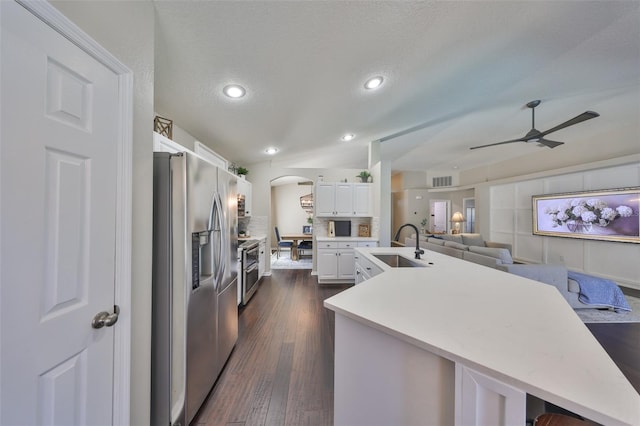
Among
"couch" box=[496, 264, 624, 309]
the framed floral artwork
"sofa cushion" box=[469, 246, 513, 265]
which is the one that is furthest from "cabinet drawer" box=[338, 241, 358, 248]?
the framed floral artwork

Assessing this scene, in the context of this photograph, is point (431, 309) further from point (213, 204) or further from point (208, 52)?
point (208, 52)

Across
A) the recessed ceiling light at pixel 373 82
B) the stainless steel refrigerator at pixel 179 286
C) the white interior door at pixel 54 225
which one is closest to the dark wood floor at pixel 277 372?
the stainless steel refrigerator at pixel 179 286

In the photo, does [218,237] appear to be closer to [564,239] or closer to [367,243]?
[367,243]

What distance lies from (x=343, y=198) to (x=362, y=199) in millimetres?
403

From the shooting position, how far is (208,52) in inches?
59.8

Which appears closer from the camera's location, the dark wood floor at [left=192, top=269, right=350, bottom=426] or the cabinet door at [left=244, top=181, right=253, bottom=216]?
the dark wood floor at [left=192, top=269, right=350, bottom=426]

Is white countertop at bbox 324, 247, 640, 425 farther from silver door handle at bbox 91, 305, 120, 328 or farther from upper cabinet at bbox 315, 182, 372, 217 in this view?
upper cabinet at bbox 315, 182, 372, 217

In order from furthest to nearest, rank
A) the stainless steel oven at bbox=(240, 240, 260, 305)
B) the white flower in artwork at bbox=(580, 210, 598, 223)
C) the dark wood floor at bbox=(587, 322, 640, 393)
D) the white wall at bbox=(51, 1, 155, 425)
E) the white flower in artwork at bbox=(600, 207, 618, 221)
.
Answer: the white flower in artwork at bbox=(580, 210, 598, 223) < the white flower in artwork at bbox=(600, 207, 618, 221) < the stainless steel oven at bbox=(240, 240, 260, 305) < the dark wood floor at bbox=(587, 322, 640, 393) < the white wall at bbox=(51, 1, 155, 425)

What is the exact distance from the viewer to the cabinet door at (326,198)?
14.8 ft

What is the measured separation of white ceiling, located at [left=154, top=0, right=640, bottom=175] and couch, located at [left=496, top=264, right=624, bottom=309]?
2.27 meters

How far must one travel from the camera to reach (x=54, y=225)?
767 mm

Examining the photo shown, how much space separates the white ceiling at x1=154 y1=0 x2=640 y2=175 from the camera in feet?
4.63

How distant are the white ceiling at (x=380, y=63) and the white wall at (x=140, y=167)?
9.6 inches

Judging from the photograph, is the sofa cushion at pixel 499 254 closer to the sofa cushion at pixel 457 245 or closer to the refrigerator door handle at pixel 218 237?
the sofa cushion at pixel 457 245
